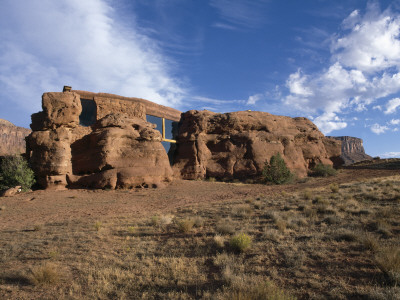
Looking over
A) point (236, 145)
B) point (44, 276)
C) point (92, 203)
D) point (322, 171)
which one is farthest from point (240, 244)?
point (322, 171)

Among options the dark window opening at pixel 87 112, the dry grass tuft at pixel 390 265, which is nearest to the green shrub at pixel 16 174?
the dark window opening at pixel 87 112

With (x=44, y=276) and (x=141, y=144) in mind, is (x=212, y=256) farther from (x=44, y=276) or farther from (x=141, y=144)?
(x=141, y=144)

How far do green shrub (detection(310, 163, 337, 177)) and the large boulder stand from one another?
2006 cm

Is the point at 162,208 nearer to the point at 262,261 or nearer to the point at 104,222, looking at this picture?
the point at 104,222

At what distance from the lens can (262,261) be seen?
17.4 ft

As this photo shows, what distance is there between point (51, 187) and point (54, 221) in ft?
27.7

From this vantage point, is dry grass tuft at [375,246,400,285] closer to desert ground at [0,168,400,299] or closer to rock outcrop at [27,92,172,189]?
desert ground at [0,168,400,299]

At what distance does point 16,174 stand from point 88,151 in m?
5.13

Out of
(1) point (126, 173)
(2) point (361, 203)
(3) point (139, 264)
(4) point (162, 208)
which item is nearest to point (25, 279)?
(3) point (139, 264)

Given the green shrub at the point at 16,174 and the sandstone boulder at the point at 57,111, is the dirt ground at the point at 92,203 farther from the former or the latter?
the sandstone boulder at the point at 57,111

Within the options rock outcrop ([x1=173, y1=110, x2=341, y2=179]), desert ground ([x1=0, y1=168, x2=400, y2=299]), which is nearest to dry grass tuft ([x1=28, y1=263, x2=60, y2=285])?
desert ground ([x1=0, y1=168, x2=400, y2=299])

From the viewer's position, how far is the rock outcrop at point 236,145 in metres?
26.7

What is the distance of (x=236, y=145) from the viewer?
1111 inches

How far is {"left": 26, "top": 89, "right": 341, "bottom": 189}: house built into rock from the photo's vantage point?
18375 mm
